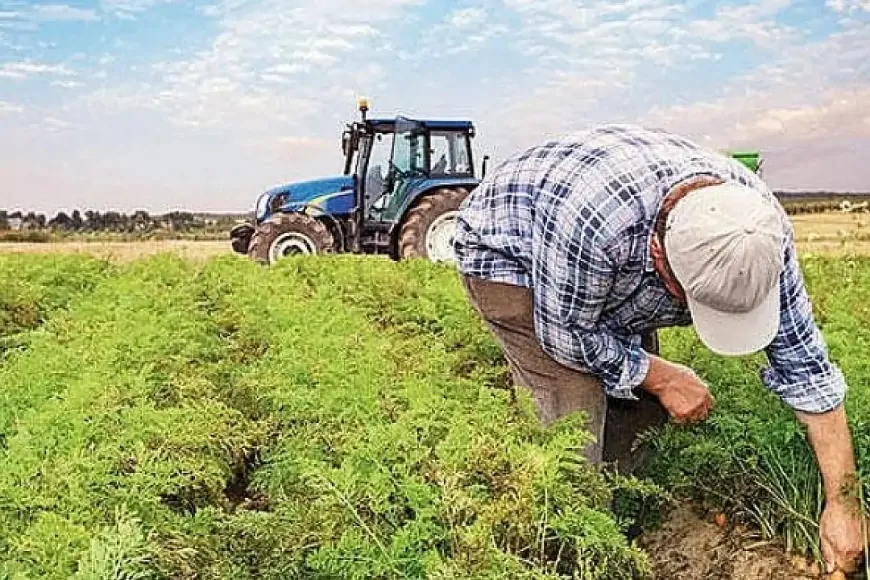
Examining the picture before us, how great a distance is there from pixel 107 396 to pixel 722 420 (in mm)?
2709

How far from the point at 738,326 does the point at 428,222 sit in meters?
12.7

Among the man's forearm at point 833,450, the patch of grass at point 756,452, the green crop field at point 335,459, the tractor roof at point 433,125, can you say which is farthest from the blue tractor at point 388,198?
the man's forearm at point 833,450

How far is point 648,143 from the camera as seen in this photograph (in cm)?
436

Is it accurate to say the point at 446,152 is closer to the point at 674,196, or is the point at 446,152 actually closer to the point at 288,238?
the point at 288,238

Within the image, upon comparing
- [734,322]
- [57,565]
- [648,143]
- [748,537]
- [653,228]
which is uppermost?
[648,143]

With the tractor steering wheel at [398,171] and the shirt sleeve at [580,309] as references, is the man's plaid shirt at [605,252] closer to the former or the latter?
the shirt sleeve at [580,309]

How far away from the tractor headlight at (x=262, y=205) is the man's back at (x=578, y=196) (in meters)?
14.6

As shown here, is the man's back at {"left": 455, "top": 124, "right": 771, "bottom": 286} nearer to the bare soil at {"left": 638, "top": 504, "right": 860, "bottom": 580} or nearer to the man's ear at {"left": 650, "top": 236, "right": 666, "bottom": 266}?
the man's ear at {"left": 650, "top": 236, "right": 666, "bottom": 266}

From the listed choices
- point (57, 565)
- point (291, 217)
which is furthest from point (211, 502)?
point (291, 217)

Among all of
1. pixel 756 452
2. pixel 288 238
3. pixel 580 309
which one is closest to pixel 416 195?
pixel 288 238

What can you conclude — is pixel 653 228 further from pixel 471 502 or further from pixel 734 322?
pixel 471 502

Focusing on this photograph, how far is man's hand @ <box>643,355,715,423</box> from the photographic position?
4.61m

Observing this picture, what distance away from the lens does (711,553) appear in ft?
16.6

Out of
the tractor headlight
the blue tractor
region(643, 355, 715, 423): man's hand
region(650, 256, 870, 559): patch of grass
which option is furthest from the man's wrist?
the tractor headlight
